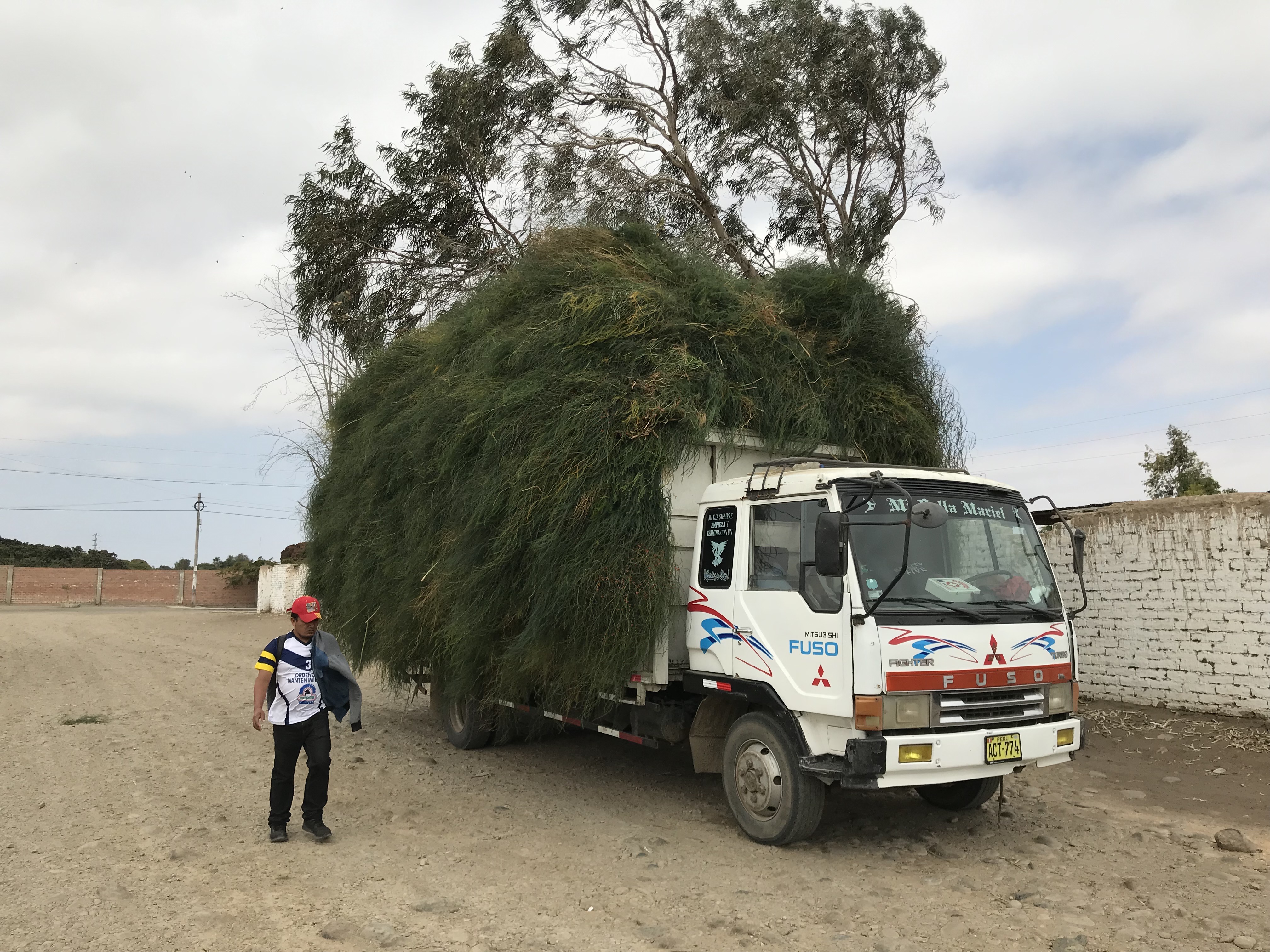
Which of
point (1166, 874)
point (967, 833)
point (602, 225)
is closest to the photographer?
point (1166, 874)

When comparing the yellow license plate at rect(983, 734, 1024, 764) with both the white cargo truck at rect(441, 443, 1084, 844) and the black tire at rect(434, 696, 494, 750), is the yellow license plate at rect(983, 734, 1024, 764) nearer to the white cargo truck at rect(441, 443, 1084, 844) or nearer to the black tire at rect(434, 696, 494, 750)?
the white cargo truck at rect(441, 443, 1084, 844)

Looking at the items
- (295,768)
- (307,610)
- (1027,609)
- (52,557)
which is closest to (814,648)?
(1027,609)

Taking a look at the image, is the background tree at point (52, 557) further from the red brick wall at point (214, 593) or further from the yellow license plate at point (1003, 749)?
the yellow license plate at point (1003, 749)

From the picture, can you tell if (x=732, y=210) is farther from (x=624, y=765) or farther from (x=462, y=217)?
(x=624, y=765)

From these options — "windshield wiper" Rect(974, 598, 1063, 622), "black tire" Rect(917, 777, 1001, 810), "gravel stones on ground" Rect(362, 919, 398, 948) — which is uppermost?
"windshield wiper" Rect(974, 598, 1063, 622)

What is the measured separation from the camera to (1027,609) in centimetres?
597

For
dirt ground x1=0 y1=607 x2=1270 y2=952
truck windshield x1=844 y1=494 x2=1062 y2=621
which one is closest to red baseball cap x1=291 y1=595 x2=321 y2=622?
dirt ground x1=0 y1=607 x2=1270 y2=952

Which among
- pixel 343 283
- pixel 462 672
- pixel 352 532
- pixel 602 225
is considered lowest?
pixel 462 672

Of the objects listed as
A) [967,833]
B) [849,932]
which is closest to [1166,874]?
[967,833]

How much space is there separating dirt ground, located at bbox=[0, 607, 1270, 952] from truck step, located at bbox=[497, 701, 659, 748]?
548 mm

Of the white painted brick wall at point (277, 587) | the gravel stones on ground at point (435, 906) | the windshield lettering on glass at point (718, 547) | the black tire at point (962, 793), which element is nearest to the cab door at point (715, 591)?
the windshield lettering on glass at point (718, 547)

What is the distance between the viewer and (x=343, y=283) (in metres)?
20.2

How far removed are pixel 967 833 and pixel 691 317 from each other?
4.05 meters

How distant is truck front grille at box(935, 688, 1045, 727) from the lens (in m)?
5.59
